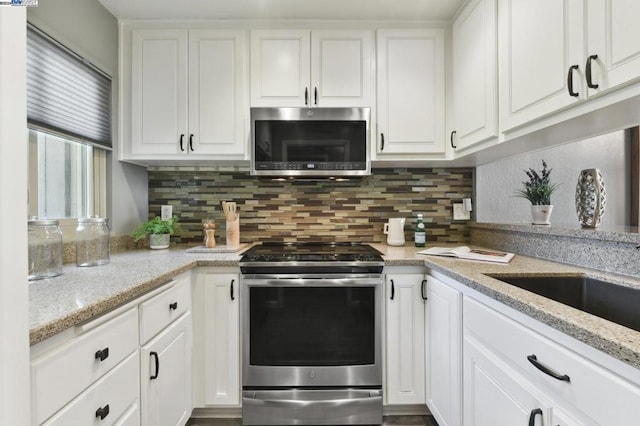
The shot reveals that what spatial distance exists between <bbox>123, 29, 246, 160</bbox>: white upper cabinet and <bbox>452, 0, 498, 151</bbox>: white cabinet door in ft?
4.26

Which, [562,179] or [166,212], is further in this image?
[166,212]

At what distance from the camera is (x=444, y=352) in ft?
4.98

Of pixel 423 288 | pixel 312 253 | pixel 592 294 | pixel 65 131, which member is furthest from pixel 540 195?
pixel 65 131

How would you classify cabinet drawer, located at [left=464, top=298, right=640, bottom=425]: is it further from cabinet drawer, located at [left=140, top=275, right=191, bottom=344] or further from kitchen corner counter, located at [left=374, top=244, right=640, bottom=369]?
cabinet drawer, located at [left=140, top=275, right=191, bottom=344]

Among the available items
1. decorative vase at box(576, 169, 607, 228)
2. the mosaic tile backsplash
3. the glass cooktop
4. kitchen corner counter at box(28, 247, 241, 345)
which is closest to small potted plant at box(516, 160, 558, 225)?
decorative vase at box(576, 169, 607, 228)

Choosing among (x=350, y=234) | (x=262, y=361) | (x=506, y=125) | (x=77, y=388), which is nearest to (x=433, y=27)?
(x=506, y=125)

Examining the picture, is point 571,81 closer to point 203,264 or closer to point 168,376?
point 203,264

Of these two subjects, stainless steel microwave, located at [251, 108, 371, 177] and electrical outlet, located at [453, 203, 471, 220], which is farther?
electrical outlet, located at [453, 203, 471, 220]

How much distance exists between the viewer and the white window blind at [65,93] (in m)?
1.46

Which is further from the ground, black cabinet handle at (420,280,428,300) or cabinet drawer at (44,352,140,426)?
black cabinet handle at (420,280,428,300)

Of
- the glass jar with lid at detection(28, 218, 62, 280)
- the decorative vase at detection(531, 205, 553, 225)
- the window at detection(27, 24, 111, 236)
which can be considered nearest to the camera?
the glass jar with lid at detection(28, 218, 62, 280)

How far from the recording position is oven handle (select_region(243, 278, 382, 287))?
174cm

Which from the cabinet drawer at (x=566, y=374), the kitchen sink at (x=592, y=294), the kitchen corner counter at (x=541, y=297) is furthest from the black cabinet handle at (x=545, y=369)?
the kitchen sink at (x=592, y=294)

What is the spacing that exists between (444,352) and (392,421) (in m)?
0.59
